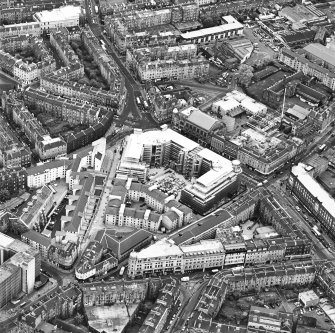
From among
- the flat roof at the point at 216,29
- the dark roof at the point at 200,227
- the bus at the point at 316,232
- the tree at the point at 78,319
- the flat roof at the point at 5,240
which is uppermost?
the flat roof at the point at 216,29

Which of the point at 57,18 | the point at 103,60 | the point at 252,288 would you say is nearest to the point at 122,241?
the point at 252,288

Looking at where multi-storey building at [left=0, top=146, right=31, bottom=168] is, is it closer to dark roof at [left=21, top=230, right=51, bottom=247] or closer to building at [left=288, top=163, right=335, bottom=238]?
dark roof at [left=21, top=230, right=51, bottom=247]

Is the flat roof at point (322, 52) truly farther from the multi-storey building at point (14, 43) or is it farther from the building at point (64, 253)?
the building at point (64, 253)

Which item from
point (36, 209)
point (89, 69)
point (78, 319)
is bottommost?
point (78, 319)

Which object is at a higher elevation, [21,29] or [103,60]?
[21,29]

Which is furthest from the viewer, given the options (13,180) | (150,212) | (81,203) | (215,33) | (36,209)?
(215,33)

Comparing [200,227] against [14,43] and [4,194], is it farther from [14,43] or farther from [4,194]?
[14,43]

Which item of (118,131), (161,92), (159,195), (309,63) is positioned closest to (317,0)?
(309,63)

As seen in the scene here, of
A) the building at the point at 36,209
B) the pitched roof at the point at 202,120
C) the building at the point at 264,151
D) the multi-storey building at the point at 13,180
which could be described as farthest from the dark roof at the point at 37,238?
the building at the point at 264,151
